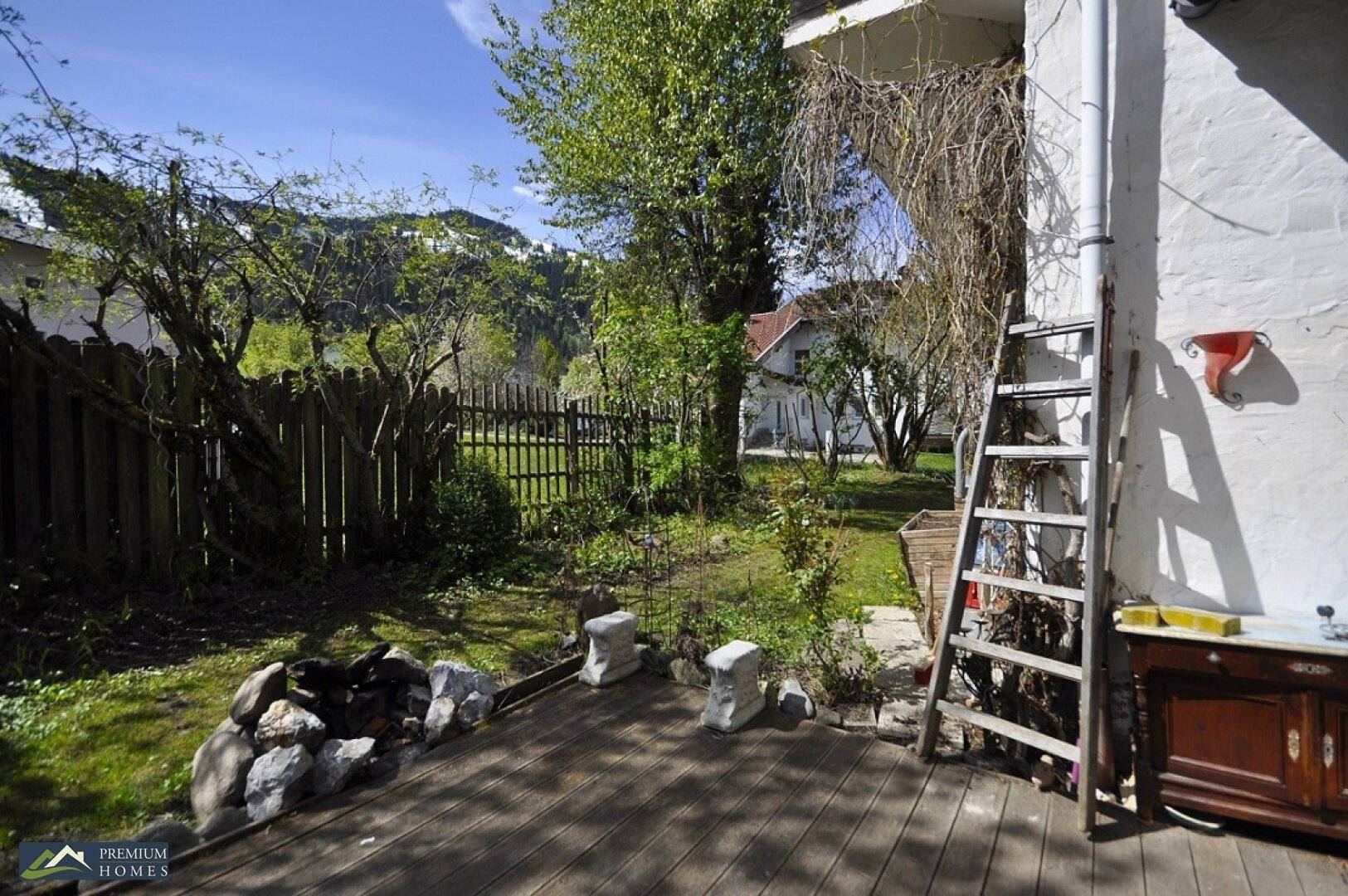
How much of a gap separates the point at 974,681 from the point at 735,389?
6.67 meters

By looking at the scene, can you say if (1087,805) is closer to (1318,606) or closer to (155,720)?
(1318,606)

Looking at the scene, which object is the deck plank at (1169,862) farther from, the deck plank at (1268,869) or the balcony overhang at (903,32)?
the balcony overhang at (903,32)

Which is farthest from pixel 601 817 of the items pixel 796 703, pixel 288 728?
pixel 288 728

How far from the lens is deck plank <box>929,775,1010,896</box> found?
208cm

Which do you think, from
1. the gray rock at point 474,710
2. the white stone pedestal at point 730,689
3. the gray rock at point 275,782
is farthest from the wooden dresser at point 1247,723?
the gray rock at point 275,782

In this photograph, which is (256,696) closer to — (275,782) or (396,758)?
(275,782)

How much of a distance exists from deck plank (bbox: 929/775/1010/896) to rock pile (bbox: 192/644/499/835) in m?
2.16

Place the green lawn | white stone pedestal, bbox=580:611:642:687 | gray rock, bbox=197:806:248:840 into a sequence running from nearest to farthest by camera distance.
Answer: gray rock, bbox=197:806:248:840
the green lawn
white stone pedestal, bbox=580:611:642:687

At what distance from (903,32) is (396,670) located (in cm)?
514

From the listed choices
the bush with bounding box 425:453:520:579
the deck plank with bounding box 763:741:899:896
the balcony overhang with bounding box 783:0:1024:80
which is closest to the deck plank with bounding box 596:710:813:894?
the deck plank with bounding box 763:741:899:896

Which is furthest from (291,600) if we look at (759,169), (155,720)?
(759,169)

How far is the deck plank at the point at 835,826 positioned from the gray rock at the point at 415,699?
6.21 feet

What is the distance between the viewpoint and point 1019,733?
256 centimetres

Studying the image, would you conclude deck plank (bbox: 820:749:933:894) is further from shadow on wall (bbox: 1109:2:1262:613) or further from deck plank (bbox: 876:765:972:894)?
shadow on wall (bbox: 1109:2:1262:613)
